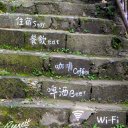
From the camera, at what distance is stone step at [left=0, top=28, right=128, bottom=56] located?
16.2 ft

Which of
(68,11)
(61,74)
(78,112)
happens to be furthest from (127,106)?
(68,11)

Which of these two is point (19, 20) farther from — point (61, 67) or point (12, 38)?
point (61, 67)

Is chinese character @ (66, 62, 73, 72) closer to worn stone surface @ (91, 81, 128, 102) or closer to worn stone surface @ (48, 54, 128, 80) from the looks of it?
worn stone surface @ (48, 54, 128, 80)

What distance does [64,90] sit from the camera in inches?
173

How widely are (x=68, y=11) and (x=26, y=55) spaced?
1.65 meters

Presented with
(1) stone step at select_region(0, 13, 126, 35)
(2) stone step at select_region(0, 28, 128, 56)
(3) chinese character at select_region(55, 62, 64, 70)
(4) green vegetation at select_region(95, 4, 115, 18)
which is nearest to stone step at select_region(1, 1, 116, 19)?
(4) green vegetation at select_region(95, 4, 115, 18)

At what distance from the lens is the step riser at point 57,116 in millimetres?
4012

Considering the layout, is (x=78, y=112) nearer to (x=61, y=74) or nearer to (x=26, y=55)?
(x=61, y=74)

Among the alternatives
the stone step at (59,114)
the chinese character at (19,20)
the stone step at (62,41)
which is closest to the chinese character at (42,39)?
the stone step at (62,41)

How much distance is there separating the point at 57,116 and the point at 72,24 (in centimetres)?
192

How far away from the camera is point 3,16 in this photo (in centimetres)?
527

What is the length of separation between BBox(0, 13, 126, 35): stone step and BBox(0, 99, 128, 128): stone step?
1578mm

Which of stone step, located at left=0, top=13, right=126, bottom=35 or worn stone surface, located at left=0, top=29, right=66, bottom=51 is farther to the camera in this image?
stone step, located at left=0, top=13, right=126, bottom=35

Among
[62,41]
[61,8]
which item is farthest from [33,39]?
[61,8]
